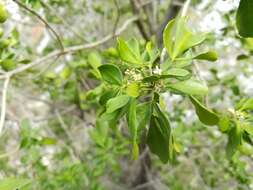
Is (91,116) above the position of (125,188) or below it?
above

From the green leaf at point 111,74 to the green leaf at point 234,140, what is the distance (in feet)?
0.93

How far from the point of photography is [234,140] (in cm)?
87

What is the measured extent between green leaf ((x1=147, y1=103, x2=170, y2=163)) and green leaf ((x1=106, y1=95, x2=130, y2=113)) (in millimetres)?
68

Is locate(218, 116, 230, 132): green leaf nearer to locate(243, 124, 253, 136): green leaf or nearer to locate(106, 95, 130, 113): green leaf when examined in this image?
locate(243, 124, 253, 136): green leaf

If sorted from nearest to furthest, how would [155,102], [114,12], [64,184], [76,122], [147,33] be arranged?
[155,102]
[64,184]
[147,33]
[114,12]
[76,122]

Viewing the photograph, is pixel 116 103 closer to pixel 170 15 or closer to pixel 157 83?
pixel 157 83

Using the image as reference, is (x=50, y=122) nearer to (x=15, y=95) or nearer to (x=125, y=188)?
(x=15, y=95)

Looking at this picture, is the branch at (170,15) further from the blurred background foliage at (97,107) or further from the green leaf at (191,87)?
the green leaf at (191,87)

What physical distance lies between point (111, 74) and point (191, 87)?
0.16 metres

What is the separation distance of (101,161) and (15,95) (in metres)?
1.07

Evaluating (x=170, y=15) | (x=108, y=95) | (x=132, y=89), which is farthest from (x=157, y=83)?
(x=170, y=15)

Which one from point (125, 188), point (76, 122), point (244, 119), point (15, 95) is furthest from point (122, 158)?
point (244, 119)

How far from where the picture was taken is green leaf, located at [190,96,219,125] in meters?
0.76

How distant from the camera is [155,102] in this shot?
0.75 meters
